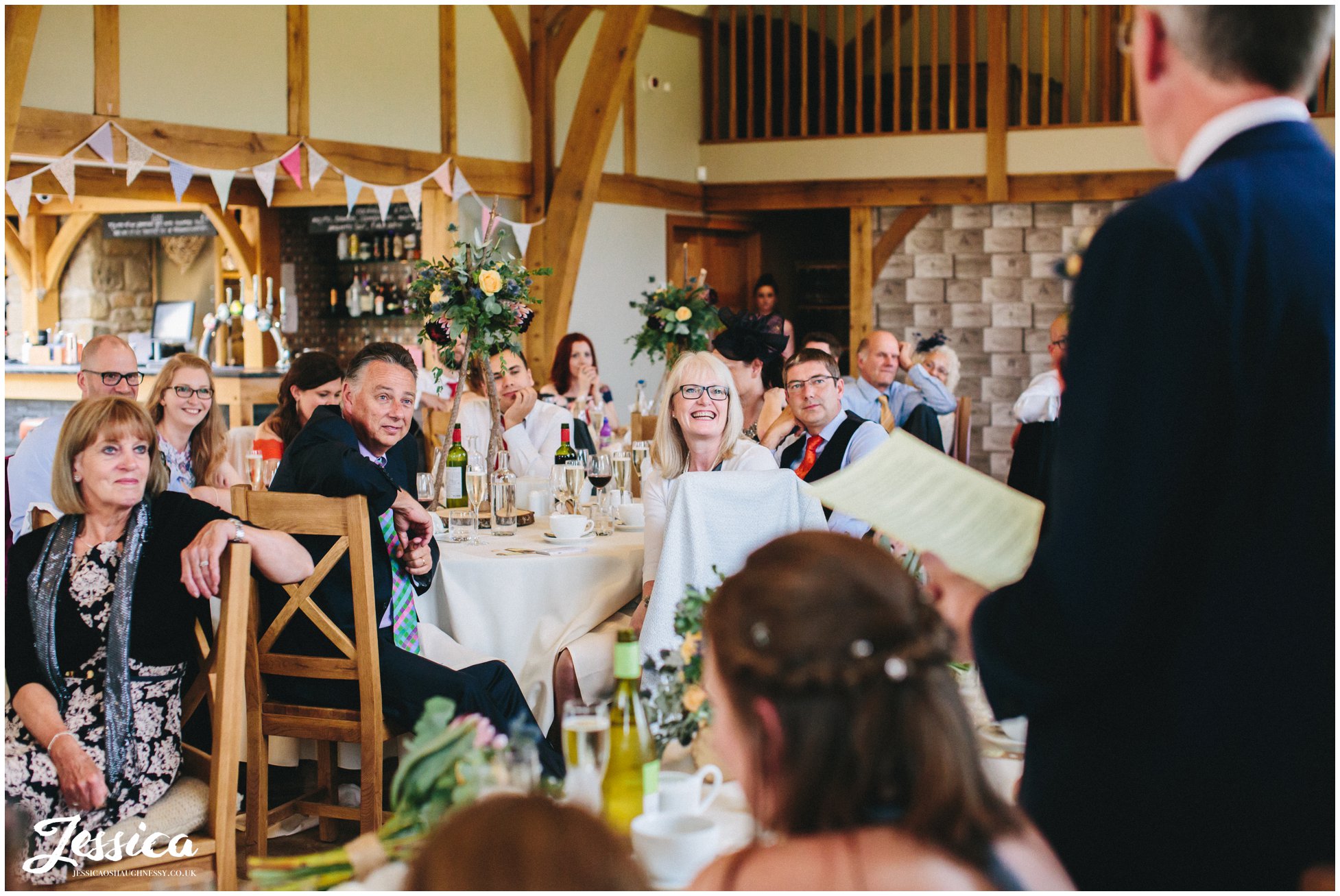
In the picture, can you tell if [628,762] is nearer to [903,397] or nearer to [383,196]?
[903,397]

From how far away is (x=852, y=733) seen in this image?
0.97 metres

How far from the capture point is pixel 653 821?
4.76ft

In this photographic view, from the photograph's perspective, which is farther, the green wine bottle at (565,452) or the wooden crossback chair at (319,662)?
the green wine bottle at (565,452)

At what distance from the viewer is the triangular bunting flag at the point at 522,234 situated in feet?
30.2

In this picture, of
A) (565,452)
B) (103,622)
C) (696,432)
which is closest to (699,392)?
(696,432)

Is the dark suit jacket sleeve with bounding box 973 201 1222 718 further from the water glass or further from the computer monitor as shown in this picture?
the computer monitor

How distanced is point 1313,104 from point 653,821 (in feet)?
34.7

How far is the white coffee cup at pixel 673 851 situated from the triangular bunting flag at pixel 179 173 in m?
6.68

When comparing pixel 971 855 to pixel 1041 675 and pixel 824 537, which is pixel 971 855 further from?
pixel 824 537

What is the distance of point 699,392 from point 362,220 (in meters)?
6.67

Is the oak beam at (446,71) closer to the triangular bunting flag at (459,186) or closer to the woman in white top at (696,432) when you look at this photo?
the triangular bunting flag at (459,186)

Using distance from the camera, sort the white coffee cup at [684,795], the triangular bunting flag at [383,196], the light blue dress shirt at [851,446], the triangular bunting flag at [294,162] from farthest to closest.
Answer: the triangular bunting flag at [383,196]
the triangular bunting flag at [294,162]
the light blue dress shirt at [851,446]
the white coffee cup at [684,795]

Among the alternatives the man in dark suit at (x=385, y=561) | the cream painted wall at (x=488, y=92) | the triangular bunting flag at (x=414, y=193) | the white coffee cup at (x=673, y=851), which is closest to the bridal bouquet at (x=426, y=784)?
the white coffee cup at (x=673, y=851)

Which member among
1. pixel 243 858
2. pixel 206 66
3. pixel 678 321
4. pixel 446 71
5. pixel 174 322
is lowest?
pixel 243 858
